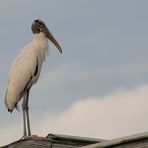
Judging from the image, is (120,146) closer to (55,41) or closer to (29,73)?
(29,73)

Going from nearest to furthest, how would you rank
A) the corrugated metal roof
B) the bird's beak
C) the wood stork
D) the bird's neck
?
the corrugated metal roof < the wood stork < the bird's neck < the bird's beak

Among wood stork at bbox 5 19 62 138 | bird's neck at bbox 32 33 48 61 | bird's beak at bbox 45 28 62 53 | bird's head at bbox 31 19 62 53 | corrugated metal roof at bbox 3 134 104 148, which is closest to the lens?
corrugated metal roof at bbox 3 134 104 148

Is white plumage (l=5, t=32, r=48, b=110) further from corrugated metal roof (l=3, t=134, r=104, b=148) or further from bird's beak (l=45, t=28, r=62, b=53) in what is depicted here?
corrugated metal roof (l=3, t=134, r=104, b=148)

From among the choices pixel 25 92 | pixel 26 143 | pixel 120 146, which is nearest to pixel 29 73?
pixel 25 92

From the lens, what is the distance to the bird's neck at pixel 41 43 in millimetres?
16797

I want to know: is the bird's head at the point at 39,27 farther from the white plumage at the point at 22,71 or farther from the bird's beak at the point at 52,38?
the white plumage at the point at 22,71

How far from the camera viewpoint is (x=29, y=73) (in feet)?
53.2

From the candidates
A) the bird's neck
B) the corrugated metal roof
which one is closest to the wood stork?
the bird's neck

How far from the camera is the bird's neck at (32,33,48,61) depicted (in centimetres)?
1680

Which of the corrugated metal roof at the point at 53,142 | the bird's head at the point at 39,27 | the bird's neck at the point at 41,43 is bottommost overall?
the corrugated metal roof at the point at 53,142

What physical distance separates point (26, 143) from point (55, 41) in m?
6.85

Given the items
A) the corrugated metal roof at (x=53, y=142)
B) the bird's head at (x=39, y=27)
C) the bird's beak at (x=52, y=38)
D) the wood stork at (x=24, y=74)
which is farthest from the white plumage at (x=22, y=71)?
the corrugated metal roof at (x=53, y=142)

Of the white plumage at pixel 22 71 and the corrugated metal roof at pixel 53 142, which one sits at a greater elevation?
the white plumage at pixel 22 71

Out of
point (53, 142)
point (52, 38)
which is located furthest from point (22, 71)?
point (53, 142)
